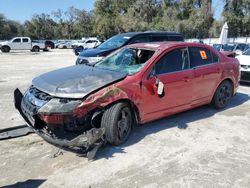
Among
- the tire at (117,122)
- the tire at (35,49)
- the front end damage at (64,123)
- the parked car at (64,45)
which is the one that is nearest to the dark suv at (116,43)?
the tire at (117,122)

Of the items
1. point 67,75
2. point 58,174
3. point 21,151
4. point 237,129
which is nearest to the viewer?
point 58,174

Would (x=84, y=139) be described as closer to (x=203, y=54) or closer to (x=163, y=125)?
(x=163, y=125)

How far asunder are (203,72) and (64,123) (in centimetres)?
315

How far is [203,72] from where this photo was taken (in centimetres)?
581

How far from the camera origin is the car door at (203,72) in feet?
18.7

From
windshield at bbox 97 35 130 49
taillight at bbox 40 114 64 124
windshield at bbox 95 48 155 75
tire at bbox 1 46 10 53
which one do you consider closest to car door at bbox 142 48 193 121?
Result: windshield at bbox 95 48 155 75

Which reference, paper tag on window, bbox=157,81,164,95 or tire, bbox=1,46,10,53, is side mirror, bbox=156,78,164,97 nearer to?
paper tag on window, bbox=157,81,164,95

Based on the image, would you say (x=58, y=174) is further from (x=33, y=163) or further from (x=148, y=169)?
(x=148, y=169)

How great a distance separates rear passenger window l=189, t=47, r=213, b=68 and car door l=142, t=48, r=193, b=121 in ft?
0.63

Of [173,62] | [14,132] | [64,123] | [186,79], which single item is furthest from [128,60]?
[14,132]

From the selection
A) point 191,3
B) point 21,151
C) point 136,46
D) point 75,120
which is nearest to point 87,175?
point 75,120

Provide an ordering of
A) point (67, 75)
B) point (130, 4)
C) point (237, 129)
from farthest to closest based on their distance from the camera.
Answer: point (130, 4), point (237, 129), point (67, 75)

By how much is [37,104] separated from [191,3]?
46.7 meters

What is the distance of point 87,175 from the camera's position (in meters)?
3.66
